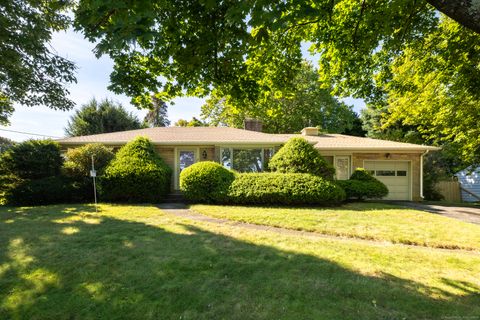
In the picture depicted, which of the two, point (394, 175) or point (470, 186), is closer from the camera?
point (394, 175)

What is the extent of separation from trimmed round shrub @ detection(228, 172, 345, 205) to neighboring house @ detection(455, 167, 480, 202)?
13.4m

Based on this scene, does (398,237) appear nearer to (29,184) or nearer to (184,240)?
(184,240)

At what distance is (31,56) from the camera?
878 cm

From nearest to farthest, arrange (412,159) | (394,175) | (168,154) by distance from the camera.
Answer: (168,154), (412,159), (394,175)

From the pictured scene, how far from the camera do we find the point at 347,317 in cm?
237

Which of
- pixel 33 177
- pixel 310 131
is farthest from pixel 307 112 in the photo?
pixel 33 177

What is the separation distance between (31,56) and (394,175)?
17560mm

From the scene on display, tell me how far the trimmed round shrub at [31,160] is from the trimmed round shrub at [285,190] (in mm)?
7890

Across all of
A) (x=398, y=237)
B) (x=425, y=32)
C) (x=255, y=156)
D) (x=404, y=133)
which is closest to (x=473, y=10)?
(x=425, y=32)

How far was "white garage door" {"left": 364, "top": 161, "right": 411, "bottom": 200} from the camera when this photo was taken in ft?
42.0

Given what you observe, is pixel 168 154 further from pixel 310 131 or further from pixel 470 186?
pixel 470 186

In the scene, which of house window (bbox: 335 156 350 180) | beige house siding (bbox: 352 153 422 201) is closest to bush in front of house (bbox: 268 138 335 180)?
house window (bbox: 335 156 350 180)

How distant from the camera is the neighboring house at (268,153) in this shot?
39.5 ft

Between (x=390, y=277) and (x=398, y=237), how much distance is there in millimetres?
2337
